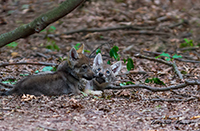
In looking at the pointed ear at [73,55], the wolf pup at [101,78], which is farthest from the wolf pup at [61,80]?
the wolf pup at [101,78]

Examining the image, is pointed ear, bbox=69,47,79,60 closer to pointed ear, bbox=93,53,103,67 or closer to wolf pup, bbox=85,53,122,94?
wolf pup, bbox=85,53,122,94

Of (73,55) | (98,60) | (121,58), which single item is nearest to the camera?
(73,55)

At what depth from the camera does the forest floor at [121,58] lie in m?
4.89

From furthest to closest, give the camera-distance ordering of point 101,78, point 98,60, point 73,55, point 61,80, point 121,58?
point 121,58 < point 98,60 < point 101,78 < point 73,55 < point 61,80

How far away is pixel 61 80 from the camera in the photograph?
248 inches

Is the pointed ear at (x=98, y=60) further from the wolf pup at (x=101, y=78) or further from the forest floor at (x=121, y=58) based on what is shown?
the forest floor at (x=121, y=58)

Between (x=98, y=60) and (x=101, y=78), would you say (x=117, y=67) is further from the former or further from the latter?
(x=101, y=78)

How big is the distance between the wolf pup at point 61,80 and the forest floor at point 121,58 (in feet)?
0.65

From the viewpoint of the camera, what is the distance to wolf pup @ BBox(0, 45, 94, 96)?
→ 19.2 feet

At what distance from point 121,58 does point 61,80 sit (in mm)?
4073

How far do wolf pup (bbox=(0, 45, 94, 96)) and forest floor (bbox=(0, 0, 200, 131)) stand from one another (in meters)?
0.20

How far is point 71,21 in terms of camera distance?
→ 13.6 meters

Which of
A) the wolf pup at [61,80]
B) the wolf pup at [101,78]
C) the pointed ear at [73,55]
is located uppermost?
the pointed ear at [73,55]

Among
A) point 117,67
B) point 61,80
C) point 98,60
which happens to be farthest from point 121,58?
point 61,80
